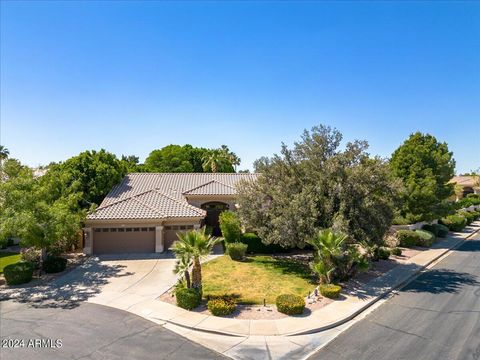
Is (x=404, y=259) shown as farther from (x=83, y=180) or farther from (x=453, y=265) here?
(x=83, y=180)

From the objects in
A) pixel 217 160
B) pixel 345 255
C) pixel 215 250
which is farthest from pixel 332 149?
pixel 217 160

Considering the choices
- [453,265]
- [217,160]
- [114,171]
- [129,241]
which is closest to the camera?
[453,265]

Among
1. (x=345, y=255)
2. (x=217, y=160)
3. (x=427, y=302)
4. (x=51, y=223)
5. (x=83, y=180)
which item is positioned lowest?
(x=427, y=302)

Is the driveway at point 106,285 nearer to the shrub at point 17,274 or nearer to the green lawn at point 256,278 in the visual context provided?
the shrub at point 17,274

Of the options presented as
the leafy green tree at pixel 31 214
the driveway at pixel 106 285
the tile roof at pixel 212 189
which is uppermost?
the tile roof at pixel 212 189

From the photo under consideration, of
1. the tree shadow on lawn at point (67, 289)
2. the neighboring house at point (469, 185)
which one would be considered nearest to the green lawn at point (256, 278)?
the tree shadow on lawn at point (67, 289)

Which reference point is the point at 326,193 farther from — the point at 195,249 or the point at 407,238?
the point at 407,238
